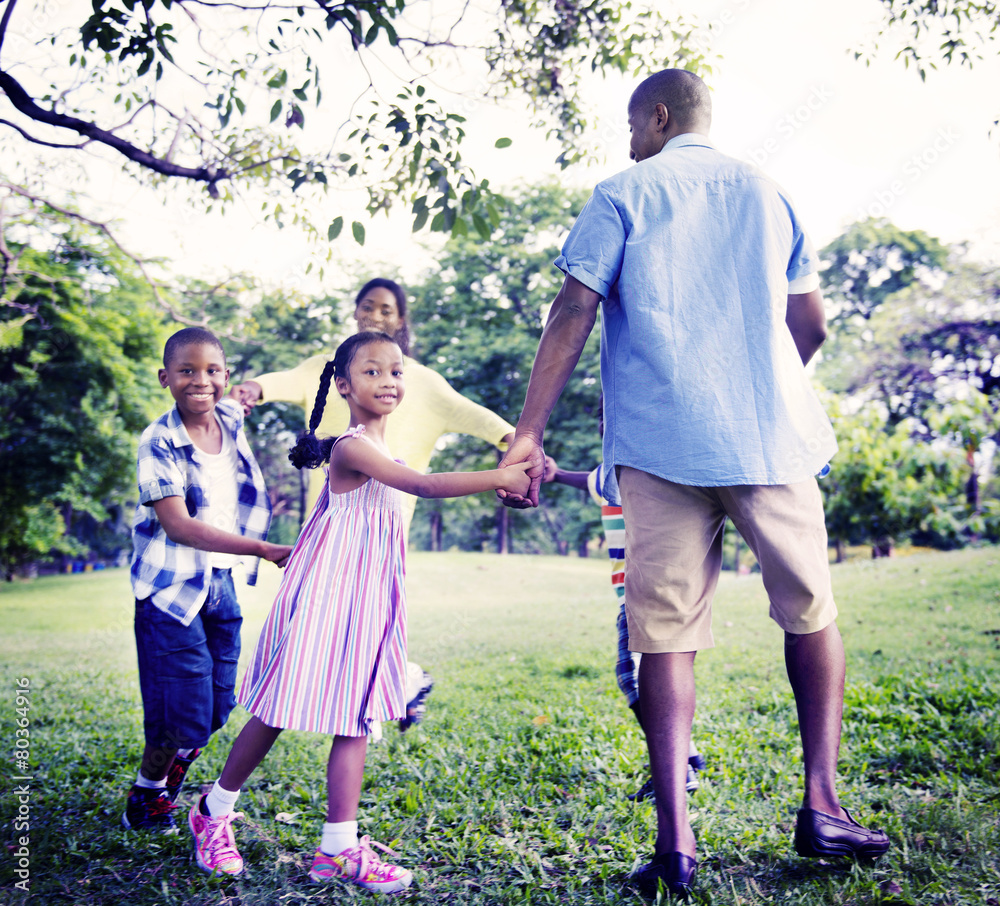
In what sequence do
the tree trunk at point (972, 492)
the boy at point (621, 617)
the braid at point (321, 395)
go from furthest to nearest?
1. the tree trunk at point (972, 492)
2. the boy at point (621, 617)
3. the braid at point (321, 395)

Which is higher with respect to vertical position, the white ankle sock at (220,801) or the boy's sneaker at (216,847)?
the white ankle sock at (220,801)

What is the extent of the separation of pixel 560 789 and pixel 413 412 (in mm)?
1627

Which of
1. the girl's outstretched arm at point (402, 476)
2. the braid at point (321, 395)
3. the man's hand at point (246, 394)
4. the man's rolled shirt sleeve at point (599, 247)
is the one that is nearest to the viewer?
the man's rolled shirt sleeve at point (599, 247)

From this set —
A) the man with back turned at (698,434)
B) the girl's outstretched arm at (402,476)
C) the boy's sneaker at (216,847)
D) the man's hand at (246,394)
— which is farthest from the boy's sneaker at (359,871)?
the man's hand at (246,394)

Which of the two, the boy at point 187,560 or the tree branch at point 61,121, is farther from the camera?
the tree branch at point 61,121

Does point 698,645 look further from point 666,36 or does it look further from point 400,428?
point 666,36

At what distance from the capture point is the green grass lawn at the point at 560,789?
2.18 metres

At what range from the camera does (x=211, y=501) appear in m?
2.74

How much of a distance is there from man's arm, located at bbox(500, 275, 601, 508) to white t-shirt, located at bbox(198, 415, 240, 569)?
45.2 inches

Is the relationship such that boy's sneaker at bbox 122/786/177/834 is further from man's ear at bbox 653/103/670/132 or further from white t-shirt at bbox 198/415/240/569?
man's ear at bbox 653/103/670/132

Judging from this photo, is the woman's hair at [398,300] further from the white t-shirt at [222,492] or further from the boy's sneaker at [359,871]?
the boy's sneaker at [359,871]

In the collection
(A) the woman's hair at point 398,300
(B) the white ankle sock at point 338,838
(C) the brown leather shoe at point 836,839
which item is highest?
(A) the woman's hair at point 398,300

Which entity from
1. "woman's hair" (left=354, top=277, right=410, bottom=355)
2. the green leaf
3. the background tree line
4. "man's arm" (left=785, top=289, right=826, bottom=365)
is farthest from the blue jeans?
the background tree line

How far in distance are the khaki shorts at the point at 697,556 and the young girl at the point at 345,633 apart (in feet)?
1.40
